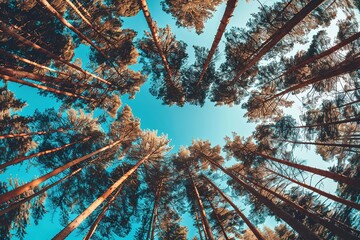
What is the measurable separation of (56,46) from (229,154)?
36.1 feet

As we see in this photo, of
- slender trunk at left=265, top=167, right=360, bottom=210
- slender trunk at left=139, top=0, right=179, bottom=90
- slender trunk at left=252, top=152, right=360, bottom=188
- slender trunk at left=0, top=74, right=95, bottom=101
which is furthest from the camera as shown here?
slender trunk at left=0, top=74, right=95, bottom=101

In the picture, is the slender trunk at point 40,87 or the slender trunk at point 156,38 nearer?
the slender trunk at point 156,38

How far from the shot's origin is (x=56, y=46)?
1123 cm

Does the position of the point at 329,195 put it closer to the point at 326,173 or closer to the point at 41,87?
the point at 326,173

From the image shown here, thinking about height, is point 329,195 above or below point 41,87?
below

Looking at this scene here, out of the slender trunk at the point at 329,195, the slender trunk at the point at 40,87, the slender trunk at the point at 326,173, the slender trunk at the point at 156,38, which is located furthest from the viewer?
the slender trunk at the point at 40,87

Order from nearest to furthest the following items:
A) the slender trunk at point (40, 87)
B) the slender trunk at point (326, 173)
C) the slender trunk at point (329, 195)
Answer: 1. the slender trunk at point (326, 173)
2. the slender trunk at point (329, 195)
3. the slender trunk at point (40, 87)

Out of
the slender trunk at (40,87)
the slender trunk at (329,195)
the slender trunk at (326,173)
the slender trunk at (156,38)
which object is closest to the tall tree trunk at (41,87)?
the slender trunk at (40,87)

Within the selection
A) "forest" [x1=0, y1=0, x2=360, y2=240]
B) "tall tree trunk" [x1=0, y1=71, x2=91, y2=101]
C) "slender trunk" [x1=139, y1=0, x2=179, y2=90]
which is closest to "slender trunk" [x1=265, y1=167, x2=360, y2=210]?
"forest" [x1=0, y1=0, x2=360, y2=240]

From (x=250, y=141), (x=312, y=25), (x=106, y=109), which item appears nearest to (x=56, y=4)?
(x=106, y=109)

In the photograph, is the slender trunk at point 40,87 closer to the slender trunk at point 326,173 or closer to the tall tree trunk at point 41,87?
the tall tree trunk at point 41,87

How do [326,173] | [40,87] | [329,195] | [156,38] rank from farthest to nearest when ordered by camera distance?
1. [40,87]
2. [156,38]
3. [329,195]
4. [326,173]

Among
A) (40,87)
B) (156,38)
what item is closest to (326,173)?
(156,38)

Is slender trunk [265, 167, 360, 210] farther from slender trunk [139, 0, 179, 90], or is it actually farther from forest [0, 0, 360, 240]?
slender trunk [139, 0, 179, 90]
